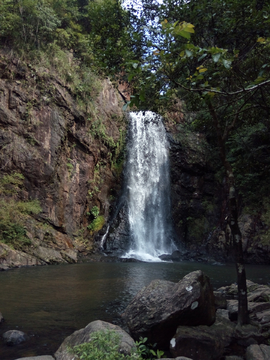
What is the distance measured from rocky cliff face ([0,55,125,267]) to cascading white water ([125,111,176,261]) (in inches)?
82.3

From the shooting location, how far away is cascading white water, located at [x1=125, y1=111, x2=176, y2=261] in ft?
66.1

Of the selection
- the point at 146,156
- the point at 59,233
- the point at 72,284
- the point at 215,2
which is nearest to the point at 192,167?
the point at 146,156

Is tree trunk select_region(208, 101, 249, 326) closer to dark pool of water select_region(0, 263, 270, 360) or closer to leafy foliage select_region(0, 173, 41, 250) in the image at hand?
dark pool of water select_region(0, 263, 270, 360)

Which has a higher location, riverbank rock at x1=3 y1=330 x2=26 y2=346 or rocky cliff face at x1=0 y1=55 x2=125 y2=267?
rocky cliff face at x1=0 y1=55 x2=125 y2=267

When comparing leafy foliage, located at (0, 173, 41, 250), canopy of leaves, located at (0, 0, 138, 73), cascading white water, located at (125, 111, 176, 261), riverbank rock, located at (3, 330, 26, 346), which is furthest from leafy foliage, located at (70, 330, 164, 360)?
cascading white water, located at (125, 111, 176, 261)

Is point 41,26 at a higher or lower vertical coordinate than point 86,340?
higher

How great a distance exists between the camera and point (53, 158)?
1686cm

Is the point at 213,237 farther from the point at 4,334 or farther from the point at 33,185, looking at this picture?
the point at 4,334

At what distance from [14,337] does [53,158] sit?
43.3ft

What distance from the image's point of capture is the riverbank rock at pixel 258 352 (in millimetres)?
3796

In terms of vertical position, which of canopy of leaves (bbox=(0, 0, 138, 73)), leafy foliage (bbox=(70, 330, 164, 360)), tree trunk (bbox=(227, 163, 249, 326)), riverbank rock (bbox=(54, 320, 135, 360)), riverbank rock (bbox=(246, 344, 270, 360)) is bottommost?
riverbank rock (bbox=(246, 344, 270, 360))

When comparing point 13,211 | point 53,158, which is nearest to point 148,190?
point 53,158

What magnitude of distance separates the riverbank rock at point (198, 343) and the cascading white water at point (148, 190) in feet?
46.5

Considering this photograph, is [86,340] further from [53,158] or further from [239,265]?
[53,158]
